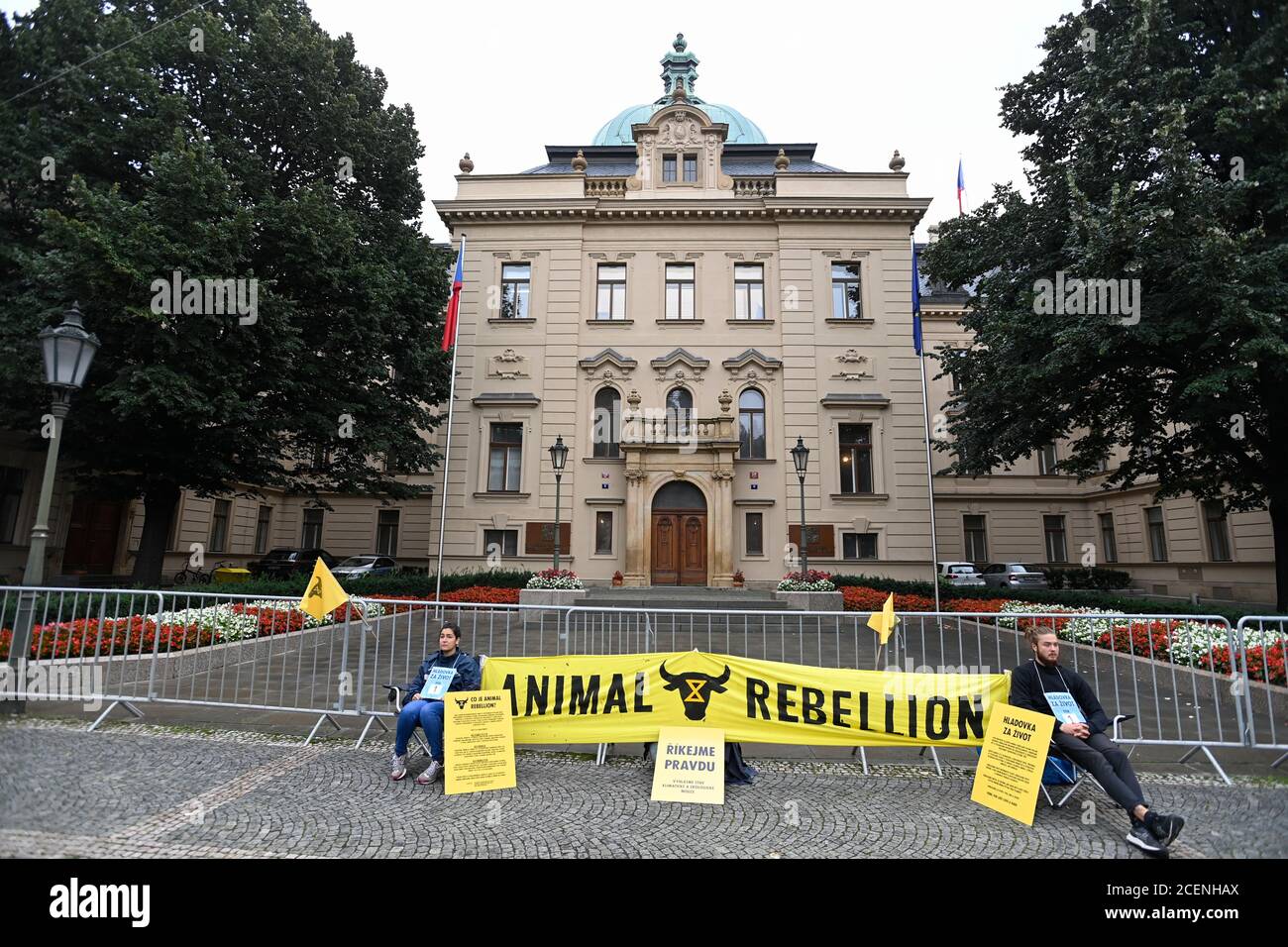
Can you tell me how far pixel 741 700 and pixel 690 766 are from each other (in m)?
0.82

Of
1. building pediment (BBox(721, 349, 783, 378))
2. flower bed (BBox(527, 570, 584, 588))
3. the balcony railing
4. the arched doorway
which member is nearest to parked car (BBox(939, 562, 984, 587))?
the arched doorway

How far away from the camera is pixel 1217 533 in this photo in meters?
24.0

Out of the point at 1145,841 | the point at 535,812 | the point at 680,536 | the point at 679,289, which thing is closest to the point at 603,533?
the point at 680,536

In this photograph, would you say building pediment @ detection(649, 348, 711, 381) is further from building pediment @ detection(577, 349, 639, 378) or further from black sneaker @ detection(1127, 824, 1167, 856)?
black sneaker @ detection(1127, 824, 1167, 856)

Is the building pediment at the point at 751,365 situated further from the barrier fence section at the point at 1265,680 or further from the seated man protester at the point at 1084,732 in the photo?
the seated man protester at the point at 1084,732

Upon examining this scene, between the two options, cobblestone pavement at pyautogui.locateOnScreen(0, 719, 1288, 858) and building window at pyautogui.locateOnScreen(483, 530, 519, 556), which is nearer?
cobblestone pavement at pyautogui.locateOnScreen(0, 719, 1288, 858)

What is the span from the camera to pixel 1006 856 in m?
4.29

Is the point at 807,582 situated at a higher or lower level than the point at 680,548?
lower

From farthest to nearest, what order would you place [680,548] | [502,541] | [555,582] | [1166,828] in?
[502,541]
[680,548]
[555,582]
[1166,828]

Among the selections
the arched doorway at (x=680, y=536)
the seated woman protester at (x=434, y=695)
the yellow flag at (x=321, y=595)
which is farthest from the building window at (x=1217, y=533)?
the yellow flag at (x=321, y=595)

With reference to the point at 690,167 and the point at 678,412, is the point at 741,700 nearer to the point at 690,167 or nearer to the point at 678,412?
the point at 678,412

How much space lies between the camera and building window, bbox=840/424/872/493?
24.5 meters

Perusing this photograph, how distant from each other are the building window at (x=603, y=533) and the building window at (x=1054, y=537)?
23392 millimetres

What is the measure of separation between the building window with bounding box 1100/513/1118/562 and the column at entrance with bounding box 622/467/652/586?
2367 centimetres
